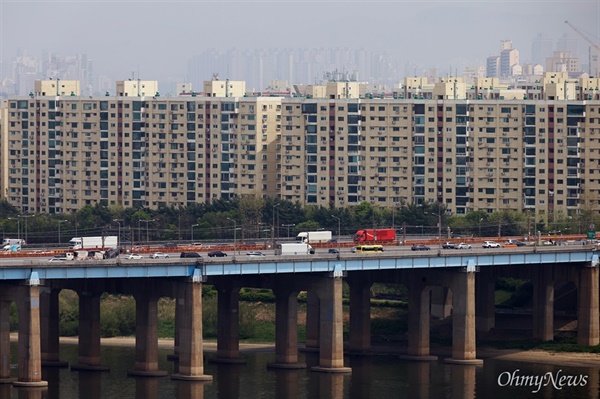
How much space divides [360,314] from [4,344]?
117ft

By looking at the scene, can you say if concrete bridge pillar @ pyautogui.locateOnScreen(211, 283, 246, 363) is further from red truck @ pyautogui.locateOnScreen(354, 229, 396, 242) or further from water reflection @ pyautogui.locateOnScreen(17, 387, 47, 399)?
water reflection @ pyautogui.locateOnScreen(17, 387, 47, 399)

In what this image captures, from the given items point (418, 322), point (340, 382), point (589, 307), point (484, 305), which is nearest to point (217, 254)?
Answer: point (340, 382)

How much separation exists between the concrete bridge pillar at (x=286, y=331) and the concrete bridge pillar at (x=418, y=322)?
11.2m

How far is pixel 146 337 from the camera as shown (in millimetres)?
138375

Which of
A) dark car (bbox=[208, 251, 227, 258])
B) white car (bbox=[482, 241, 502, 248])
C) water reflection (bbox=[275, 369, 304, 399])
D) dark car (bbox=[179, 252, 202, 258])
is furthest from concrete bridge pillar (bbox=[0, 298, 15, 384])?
white car (bbox=[482, 241, 502, 248])

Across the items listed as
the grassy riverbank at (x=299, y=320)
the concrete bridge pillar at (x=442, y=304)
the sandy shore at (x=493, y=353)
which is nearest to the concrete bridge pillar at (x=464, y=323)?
the sandy shore at (x=493, y=353)

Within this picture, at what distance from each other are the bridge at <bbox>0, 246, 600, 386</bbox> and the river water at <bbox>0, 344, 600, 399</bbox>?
71.3 inches

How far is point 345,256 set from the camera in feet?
470

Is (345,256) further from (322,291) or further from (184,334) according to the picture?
(184,334)

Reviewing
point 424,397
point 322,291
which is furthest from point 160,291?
point 424,397

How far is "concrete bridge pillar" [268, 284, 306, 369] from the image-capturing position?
145375 millimetres

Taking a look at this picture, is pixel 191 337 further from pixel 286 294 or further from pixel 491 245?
pixel 491 245

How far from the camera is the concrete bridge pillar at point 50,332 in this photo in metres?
146

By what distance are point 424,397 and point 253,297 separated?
1967 inches
